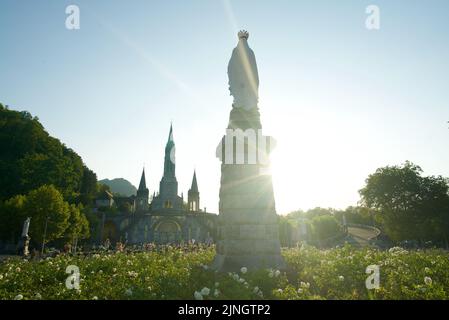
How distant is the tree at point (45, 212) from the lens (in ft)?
98.2

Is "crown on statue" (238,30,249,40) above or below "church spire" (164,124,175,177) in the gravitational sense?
below

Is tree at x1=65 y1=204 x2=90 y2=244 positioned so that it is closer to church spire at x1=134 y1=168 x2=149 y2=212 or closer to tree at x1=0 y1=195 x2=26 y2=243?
tree at x1=0 y1=195 x2=26 y2=243

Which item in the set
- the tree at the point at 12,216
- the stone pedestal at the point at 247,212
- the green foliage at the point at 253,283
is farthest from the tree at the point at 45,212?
the stone pedestal at the point at 247,212

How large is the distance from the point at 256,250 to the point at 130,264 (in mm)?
3680

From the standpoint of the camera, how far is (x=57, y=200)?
1240 inches

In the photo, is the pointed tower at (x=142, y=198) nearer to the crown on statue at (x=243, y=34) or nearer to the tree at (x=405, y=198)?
the tree at (x=405, y=198)

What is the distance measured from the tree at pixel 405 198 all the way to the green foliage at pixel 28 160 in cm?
4400

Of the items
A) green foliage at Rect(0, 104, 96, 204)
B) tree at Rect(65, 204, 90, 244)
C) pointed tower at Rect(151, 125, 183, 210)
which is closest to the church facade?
green foliage at Rect(0, 104, 96, 204)

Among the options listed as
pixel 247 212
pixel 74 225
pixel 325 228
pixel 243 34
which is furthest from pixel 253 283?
pixel 325 228

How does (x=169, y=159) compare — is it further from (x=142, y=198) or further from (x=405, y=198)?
(x=405, y=198)

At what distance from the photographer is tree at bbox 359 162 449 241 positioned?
3847 centimetres

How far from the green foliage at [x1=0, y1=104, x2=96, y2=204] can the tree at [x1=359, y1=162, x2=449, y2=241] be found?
1732 inches

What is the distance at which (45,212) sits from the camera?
30141 mm
